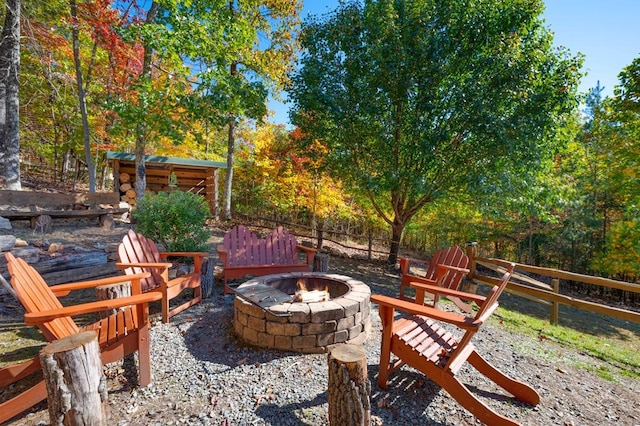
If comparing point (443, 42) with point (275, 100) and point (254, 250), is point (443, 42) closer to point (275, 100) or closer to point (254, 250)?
point (254, 250)

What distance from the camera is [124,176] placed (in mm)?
10406

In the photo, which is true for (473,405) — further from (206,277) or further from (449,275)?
(206,277)

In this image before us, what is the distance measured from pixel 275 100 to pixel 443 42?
7554mm

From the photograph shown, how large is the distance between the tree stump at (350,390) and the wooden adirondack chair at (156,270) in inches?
85.9

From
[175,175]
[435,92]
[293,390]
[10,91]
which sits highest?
[435,92]

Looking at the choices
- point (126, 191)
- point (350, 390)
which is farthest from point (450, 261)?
point (126, 191)

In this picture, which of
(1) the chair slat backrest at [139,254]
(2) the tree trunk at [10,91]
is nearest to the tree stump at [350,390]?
(1) the chair slat backrest at [139,254]

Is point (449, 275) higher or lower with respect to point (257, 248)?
lower

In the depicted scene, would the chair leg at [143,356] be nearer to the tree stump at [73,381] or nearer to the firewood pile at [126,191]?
the tree stump at [73,381]

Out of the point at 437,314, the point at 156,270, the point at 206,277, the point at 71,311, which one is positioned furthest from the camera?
the point at 206,277

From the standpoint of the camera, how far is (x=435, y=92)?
6.09 metres

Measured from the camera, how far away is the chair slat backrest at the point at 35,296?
73.4 inches

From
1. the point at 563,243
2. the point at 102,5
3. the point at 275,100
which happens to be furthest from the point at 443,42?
the point at 563,243

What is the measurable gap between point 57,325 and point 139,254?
1.56 metres
